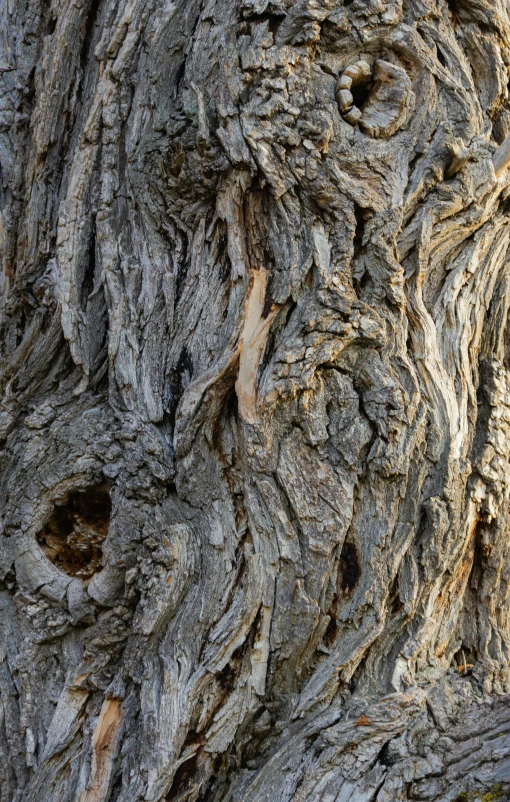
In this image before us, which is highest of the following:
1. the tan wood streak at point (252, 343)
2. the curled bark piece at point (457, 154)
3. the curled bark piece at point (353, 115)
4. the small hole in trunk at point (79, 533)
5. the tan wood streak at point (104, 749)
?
the curled bark piece at point (353, 115)

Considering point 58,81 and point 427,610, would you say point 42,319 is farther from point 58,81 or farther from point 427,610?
point 427,610

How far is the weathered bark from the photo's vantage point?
246 cm

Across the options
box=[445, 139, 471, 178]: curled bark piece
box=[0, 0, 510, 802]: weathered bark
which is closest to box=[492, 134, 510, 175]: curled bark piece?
box=[0, 0, 510, 802]: weathered bark

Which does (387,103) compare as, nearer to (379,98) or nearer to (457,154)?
(379,98)

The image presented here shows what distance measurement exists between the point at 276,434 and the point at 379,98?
1337 mm

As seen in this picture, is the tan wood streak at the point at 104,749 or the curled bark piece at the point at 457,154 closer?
the tan wood streak at the point at 104,749

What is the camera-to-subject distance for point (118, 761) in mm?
2514

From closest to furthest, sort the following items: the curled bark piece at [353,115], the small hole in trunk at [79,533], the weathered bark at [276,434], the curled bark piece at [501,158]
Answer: the weathered bark at [276,434] → the curled bark piece at [353,115] → the curled bark piece at [501,158] → the small hole in trunk at [79,533]

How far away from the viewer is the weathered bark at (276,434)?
2.46 m

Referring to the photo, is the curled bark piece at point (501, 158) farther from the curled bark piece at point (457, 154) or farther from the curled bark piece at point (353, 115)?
the curled bark piece at point (353, 115)

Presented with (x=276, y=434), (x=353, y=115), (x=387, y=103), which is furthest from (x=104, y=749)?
(x=387, y=103)

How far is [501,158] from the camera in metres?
2.73

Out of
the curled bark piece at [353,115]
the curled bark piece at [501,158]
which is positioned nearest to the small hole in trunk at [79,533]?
the curled bark piece at [353,115]

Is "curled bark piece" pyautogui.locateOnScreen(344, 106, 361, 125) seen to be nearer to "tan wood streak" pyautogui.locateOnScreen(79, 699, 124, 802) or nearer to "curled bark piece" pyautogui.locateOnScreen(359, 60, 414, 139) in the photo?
"curled bark piece" pyautogui.locateOnScreen(359, 60, 414, 139)
